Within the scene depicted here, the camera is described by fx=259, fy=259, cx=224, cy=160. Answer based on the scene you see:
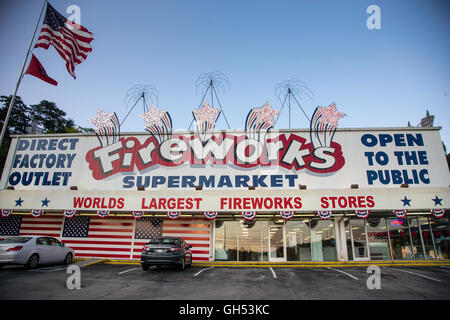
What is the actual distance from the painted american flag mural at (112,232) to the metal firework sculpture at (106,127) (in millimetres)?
5496

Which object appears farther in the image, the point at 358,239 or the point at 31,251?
the point at 358,239

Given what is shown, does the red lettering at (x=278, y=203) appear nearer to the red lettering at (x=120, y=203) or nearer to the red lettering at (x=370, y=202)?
the red lettering at (x=370, y=202)

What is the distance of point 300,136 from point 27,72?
15.1 meters

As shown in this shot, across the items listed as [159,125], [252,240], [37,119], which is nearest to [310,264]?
[252,240]

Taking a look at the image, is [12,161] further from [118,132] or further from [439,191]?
[439,191]

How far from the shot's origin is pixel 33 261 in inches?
440

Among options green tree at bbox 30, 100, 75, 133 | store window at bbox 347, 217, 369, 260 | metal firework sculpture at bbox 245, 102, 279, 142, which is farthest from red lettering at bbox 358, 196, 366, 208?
green tree at bbox 30, 100, 75, 133

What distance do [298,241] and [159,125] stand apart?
1201cm

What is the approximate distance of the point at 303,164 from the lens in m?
16.9

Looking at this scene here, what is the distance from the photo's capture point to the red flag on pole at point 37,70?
35.3ft

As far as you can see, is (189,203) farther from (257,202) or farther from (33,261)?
(33,261)

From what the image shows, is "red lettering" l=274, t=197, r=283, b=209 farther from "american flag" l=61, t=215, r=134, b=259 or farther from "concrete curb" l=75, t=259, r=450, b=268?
"american flag" l=61, t=215, r=134, b=259
